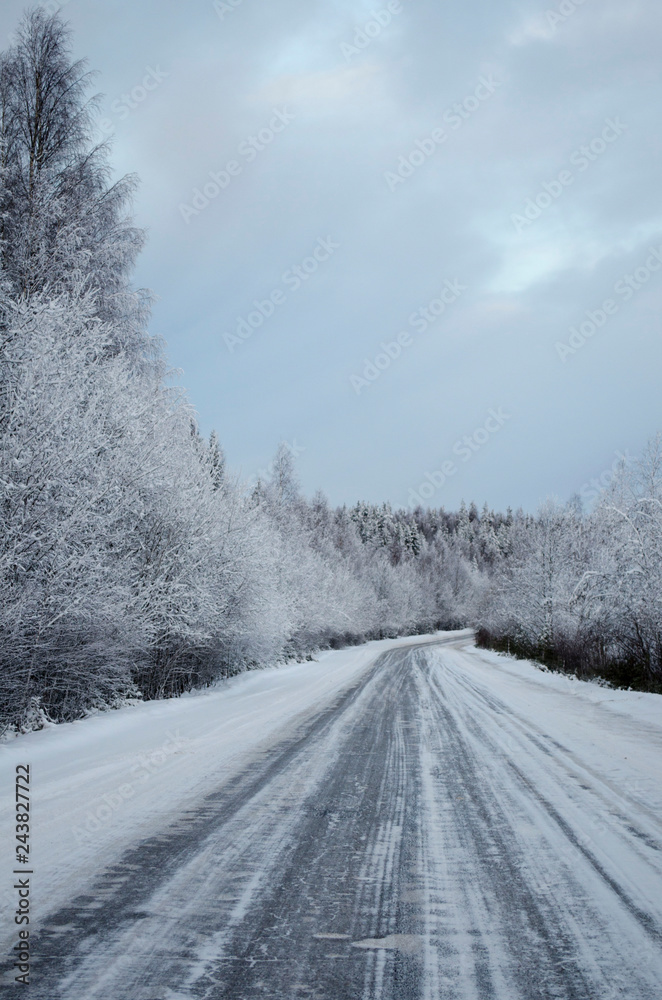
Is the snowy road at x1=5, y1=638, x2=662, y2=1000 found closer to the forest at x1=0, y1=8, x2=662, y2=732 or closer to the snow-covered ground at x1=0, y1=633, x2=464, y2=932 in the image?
the snow-covered ground at x1=0, y1=633, x2=464, y2=932

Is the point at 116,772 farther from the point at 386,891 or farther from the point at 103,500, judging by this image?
the point at 103,500

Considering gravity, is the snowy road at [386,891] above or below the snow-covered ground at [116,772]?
above

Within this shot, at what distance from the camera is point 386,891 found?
127 inches

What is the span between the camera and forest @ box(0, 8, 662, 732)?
8.58 meters

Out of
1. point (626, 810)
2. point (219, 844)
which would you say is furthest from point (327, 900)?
point (626, 810)

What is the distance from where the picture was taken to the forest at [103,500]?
8.58 m

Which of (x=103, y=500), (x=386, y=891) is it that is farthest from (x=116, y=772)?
(x=103, y=500)

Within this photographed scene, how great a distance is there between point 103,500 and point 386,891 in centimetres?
862

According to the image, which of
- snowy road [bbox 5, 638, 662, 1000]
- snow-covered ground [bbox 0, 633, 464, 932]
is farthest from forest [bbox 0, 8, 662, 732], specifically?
snowy road [bbox 5, 638, 662, 1000]

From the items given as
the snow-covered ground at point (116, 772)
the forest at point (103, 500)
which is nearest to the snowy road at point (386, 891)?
the snow-covered ground at point (116, 772)

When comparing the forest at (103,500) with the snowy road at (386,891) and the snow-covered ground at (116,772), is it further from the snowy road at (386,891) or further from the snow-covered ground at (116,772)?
the snowy road at (386,891)

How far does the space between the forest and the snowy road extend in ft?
15.0

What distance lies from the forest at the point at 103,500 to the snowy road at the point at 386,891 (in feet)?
15.0

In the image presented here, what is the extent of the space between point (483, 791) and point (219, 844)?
2.49 meters
